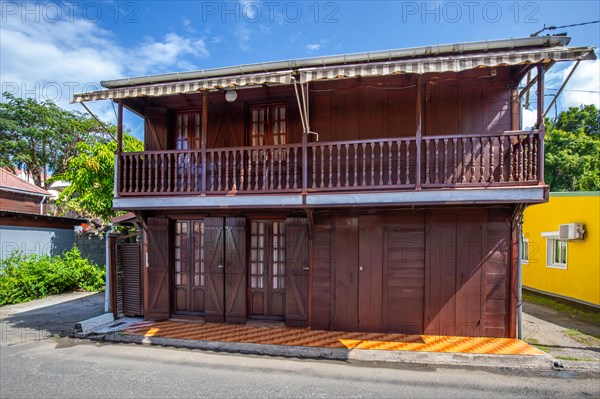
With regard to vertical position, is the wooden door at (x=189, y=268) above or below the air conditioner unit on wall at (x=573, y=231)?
below

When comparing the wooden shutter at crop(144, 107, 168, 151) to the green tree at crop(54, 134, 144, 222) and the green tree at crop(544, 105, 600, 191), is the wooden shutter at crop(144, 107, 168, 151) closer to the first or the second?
the green tree at crop(54, 134, 144, 222)

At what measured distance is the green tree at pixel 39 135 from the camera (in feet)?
75.1

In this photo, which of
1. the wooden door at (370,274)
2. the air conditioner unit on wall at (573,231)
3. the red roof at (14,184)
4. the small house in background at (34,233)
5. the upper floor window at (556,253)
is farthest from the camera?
the red roof at (14,184)

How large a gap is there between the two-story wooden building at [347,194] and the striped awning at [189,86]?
0.03 meters

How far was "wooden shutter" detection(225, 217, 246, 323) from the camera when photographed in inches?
283

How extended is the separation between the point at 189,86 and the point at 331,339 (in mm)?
5846

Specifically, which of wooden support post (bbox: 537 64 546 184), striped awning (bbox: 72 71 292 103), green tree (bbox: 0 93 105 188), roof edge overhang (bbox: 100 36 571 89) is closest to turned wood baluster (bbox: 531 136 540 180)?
wooden support post (bbox: 537 64 546 184)

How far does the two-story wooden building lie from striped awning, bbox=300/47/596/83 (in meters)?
0.04

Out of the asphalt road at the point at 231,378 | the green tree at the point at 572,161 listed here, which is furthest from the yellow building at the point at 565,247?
the green tree at the point at 572,161

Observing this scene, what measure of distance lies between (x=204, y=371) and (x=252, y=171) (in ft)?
13.5

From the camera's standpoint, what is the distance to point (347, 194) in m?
5.98

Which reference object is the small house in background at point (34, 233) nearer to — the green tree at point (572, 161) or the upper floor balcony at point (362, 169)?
the upper floor balcony at point (362, 169)

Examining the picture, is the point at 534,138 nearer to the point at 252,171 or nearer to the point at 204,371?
the point at 252,171

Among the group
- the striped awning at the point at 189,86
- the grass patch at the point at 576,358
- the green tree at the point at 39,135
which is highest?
the green tree at the point at 39,135
